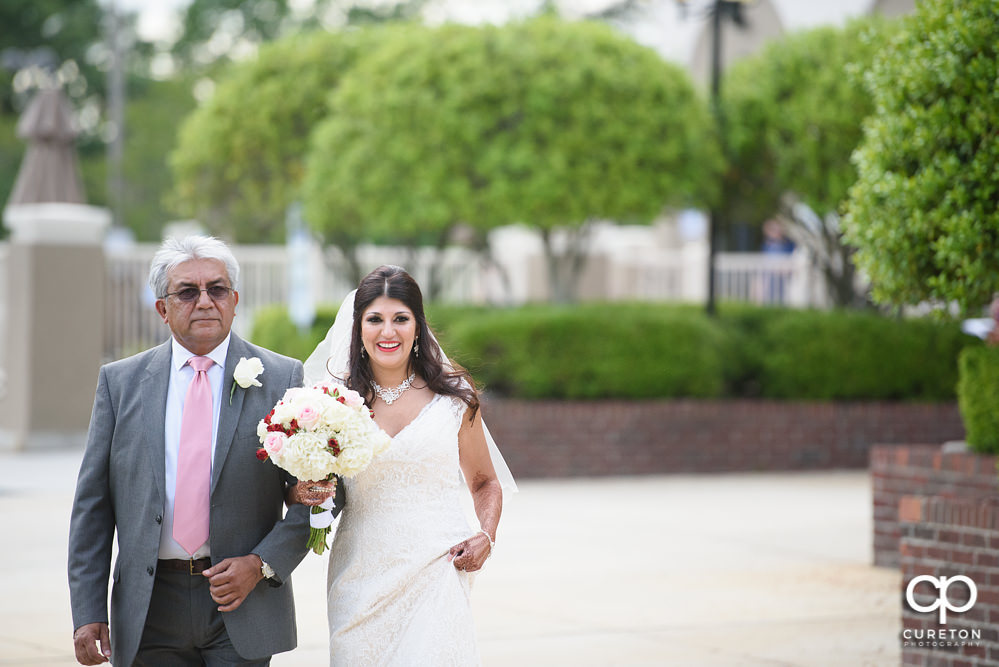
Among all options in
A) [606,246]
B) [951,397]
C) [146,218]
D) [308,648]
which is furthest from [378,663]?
[146,218]

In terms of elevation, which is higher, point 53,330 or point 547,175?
point 547,175

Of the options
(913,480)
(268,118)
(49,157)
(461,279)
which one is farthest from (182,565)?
(268,118)

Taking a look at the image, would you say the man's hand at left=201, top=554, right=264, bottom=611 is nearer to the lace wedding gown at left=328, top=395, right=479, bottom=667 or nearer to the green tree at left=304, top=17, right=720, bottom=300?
the lace wedding gown at left=328, top=395, right=479, bottom=667

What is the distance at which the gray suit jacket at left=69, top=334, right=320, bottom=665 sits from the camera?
4113 millimetres

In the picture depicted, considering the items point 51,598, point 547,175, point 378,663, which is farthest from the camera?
point 547,175

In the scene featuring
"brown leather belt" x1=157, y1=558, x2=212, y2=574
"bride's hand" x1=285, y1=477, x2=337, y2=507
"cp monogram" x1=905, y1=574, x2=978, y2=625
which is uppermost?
"bride's hand" x1=285, y1=477, x2=337, y2=507

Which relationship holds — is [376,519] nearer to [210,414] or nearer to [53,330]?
[210,414]

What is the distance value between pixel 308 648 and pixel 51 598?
2.02m

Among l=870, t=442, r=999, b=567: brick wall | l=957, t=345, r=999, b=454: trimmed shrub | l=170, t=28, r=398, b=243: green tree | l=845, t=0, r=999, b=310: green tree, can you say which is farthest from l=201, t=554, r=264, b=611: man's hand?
l=170, t=28, r=398, b=243: green tree

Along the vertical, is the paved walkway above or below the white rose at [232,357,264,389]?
below

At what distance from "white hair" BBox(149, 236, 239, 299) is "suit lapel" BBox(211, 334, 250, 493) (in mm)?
209

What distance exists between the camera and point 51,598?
820cm

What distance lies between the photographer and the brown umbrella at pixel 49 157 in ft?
55.4

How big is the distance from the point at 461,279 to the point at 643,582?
424 inches
